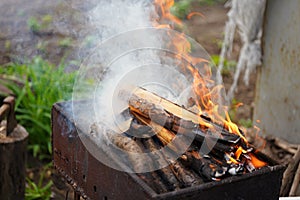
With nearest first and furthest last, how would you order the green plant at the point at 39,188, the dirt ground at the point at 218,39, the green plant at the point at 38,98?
the green plant at the point at 39,188 → the green plant at the point at 38,98 → the dirt ground at the point at 218,39

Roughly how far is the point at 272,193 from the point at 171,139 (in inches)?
22.9

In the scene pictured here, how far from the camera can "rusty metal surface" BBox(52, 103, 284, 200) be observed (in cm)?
246

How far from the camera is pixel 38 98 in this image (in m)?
5.56

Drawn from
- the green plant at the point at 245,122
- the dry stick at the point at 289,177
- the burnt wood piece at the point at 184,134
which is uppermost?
the burnt wood piece at the point at 184,134

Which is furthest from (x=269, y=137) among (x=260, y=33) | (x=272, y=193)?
(x=272, y=193)

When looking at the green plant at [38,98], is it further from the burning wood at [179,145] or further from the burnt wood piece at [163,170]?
the burnt wood piece at [163,170]

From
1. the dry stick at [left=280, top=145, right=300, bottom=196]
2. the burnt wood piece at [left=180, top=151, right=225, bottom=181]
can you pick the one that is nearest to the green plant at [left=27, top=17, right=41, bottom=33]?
the dry stick at [left=280, top=145, right=300, bottom=196]

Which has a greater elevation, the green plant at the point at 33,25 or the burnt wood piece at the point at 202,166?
the burnt wood piece at the point at 202,166

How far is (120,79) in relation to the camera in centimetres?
327

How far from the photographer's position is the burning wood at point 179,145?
2.57 meters

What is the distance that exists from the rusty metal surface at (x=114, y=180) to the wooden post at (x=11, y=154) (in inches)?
34.8

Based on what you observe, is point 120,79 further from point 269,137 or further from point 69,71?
point 69,71

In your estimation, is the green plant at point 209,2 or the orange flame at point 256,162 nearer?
the orange flame at point 256,162

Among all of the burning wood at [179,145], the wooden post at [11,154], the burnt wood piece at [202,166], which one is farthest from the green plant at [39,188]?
the burnt wood piece at [202,166]
